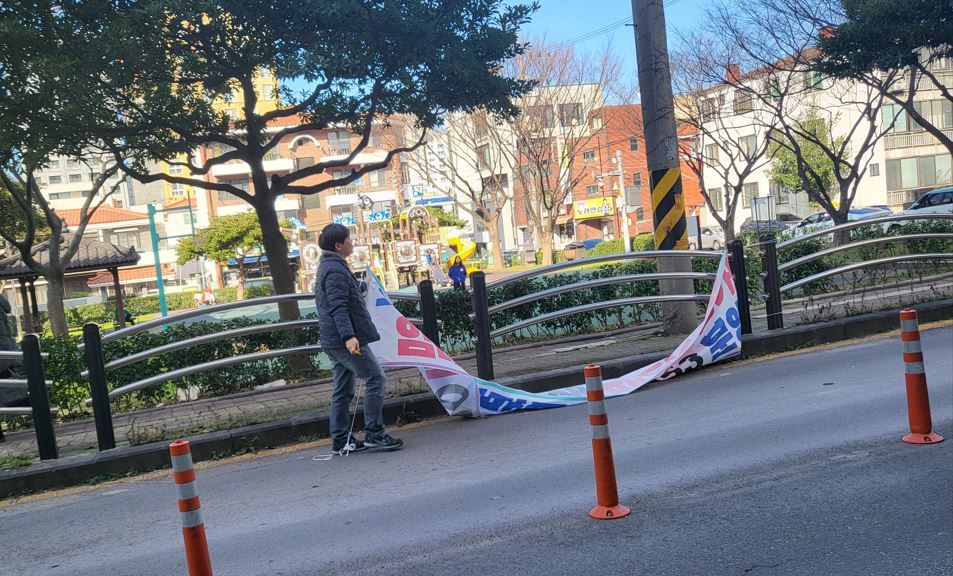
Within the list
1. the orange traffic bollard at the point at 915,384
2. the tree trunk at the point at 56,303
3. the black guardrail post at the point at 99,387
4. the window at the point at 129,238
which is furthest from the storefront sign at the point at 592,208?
the orange traffic bollard at the point at 915,384

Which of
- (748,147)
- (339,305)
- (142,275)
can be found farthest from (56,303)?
(142,275)

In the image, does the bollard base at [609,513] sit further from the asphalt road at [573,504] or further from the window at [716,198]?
the window at [716,198]

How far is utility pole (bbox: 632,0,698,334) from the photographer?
1079cm

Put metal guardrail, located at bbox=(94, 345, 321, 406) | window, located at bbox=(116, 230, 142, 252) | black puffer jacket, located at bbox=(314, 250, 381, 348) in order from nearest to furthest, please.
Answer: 1. black puffer jacket, located at bbox=(314, 250, 381, 348)
2. metal guardrail, located at bbox=(94, 345, 321, 406)
3. window, located at bbox=(116, 230, 142, 252)

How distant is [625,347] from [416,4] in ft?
17.1

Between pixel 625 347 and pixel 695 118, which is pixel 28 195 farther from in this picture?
pixel 695 118

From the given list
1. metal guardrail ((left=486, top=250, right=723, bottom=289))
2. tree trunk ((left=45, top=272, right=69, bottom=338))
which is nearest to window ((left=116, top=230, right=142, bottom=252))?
tree trunk ((left=45, top=272, right=69, bottom=338))

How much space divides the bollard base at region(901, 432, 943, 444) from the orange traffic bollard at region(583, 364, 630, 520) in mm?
2376

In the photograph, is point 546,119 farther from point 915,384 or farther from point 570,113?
point 915,384

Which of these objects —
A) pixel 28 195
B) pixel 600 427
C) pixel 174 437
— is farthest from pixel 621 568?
pixel 28 195

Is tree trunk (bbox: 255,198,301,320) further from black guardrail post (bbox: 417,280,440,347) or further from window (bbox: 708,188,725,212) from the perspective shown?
window (bbox: 708,188,725,212)

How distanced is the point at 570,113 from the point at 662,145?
77.7 feet

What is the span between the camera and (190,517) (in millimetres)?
3693

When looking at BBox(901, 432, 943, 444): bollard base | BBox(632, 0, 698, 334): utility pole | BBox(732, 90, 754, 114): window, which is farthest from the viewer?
BBox(732, 90, 754, 114): window
